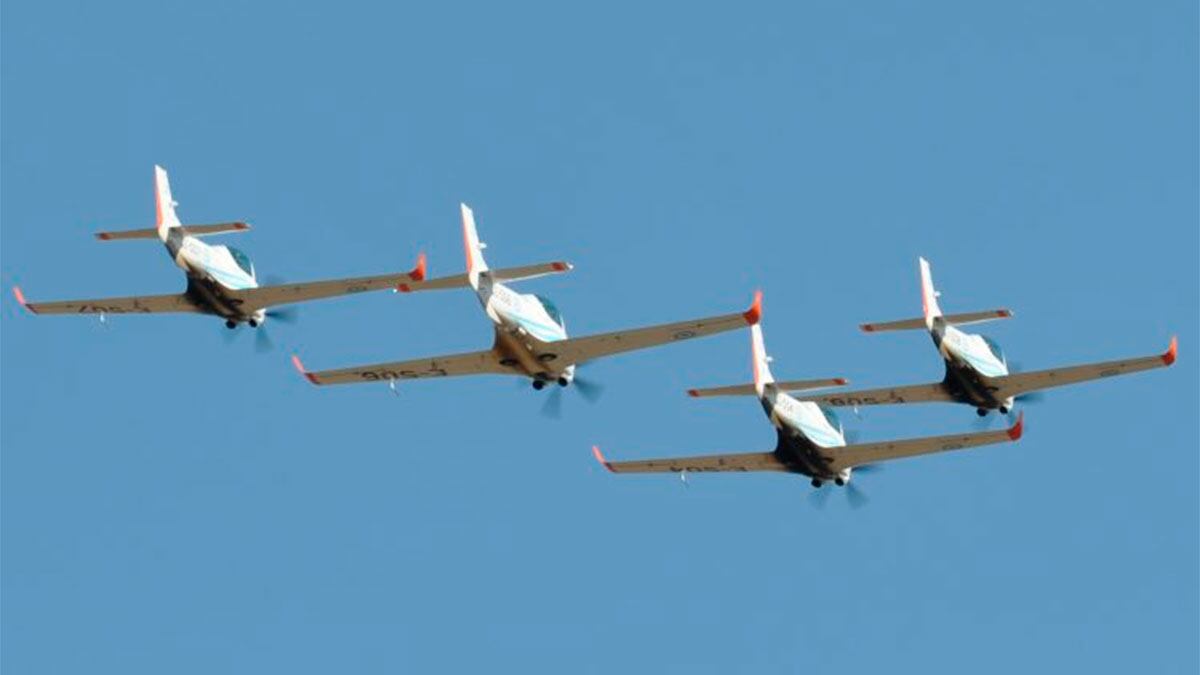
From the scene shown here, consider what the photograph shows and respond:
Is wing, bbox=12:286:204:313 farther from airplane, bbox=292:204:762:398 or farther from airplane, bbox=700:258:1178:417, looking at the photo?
airplane, bbox=700:258:1178:417

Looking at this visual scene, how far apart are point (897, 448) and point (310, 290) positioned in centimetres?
2558

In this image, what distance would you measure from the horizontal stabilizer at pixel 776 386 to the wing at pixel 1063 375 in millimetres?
12334

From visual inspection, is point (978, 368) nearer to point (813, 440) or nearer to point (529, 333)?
point (813, 440)

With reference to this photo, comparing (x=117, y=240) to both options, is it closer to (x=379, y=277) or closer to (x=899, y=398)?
(x=379, y=277)

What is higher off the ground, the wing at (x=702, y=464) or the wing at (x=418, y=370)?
the wing at (x=418, y=370)

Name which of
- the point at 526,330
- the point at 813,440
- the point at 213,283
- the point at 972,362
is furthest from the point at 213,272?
the point at 972,362

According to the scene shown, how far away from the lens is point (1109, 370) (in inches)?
5748

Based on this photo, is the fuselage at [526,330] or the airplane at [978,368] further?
the airplane at [978,368]

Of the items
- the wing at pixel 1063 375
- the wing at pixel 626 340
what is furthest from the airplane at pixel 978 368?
the wing at pixel 626 340

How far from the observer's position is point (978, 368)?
148 meters

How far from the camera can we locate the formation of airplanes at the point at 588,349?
13475 cm

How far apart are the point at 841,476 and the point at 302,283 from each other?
24.3m

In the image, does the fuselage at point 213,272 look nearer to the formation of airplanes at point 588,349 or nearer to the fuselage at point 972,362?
the formation of airplanes at point 588,349

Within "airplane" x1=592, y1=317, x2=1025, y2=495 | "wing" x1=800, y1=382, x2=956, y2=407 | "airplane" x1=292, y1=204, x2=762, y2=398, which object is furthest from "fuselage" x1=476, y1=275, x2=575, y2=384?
"wing" x1=800, y1=382, x2=956, y2=407
